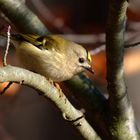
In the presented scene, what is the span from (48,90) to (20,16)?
1.93 feet

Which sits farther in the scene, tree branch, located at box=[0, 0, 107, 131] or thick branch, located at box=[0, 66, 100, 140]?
tree branch, located at box=[0, 0, 107, 131]

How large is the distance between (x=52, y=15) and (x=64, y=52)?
136cm

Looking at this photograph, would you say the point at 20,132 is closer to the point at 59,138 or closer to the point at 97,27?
the point at 59,138

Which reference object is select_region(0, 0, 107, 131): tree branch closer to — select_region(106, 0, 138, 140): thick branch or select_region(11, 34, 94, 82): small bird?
select_region(11, 34, 94, 82): small bird

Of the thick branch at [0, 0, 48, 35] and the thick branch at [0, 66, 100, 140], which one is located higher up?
the thick branch at [0, 0, 48, 35]

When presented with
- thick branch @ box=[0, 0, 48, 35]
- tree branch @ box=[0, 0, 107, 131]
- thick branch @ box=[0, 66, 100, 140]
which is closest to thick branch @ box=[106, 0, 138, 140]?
thick branch @ box=[0, 66, 100, 140]

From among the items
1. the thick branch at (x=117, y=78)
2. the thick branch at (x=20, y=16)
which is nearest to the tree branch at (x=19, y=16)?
the thick branch at (x=20, y=16)

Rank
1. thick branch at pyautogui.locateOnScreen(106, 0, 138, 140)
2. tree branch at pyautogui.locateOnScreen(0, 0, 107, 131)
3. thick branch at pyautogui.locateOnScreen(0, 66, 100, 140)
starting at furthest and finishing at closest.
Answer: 1. tree branch at pyautogui.locateOnScreen(0, 0, 107, 131)
2. thick branch at pyautogui.locateOnScreen(106, 0, 138, 140)
3. thick branch at pyautogui.locateOnScreen(0, 66, 100, 140)

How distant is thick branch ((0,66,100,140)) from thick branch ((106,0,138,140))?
5.6 inches

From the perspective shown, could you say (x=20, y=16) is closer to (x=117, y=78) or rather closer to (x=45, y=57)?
(x=45, y=57)

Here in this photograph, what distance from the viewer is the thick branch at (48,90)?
222 cm

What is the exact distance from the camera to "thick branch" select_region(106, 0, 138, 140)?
2387 mm

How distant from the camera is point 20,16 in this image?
115 inches

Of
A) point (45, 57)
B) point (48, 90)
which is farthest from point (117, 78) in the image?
point (45, 57)
